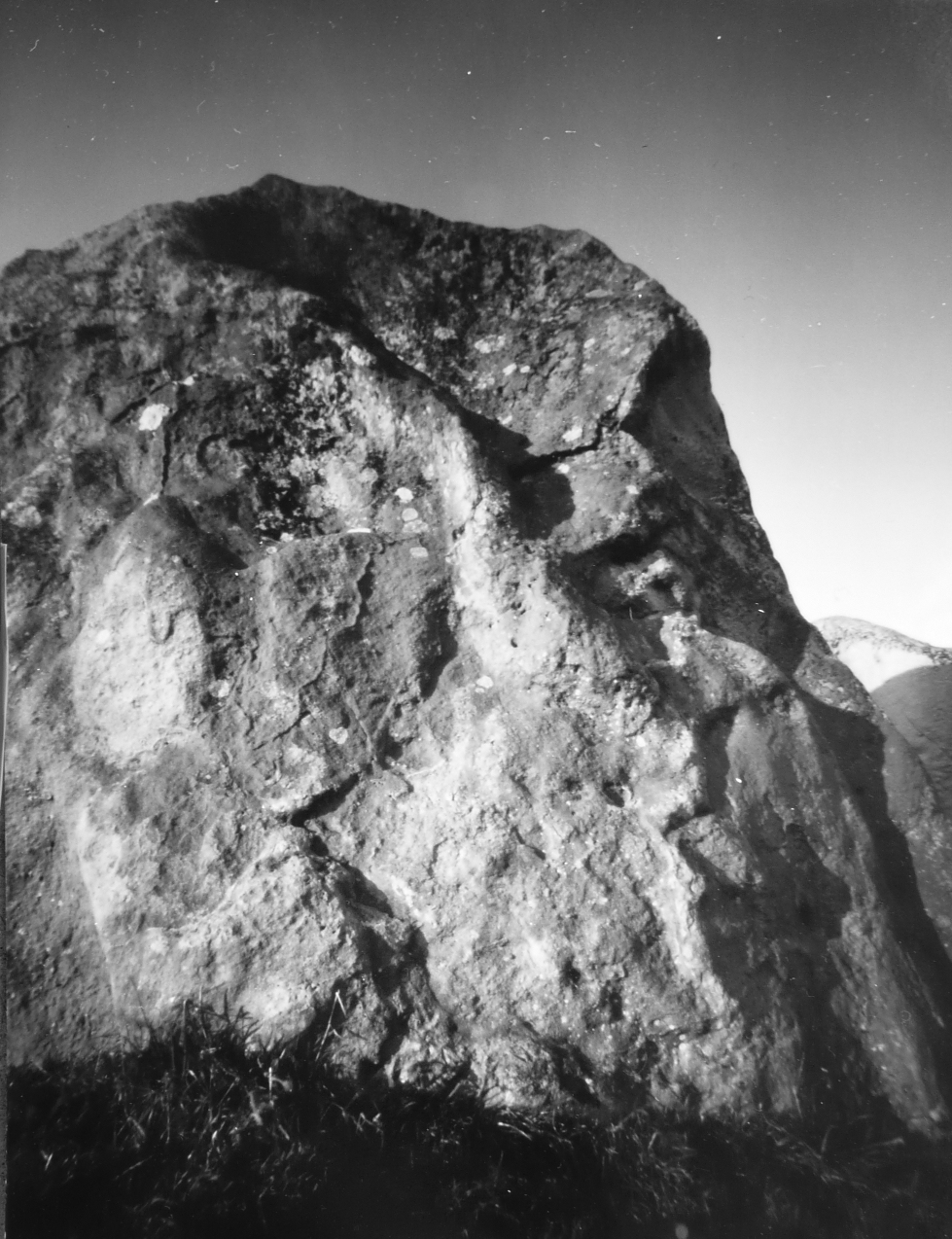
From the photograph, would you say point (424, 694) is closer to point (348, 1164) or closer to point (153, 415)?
point (348, 1164)

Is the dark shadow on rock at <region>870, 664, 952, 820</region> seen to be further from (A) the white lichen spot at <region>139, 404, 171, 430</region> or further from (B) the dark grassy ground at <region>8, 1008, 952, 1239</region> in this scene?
(A) the white lichen spot at <region>139, 404, 171, 430</region>

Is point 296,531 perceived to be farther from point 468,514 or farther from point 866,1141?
point 866,1141

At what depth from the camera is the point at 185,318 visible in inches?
128

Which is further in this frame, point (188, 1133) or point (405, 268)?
point (405, 268)

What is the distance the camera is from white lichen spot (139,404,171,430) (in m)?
3.17

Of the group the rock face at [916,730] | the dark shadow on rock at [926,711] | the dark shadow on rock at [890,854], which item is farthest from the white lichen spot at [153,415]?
the dark shadow on rock at [926,711]

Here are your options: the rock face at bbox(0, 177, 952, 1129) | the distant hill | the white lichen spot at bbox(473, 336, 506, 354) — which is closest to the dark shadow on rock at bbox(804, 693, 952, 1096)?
the rock face at bbox(0, 177, 952, 1129)

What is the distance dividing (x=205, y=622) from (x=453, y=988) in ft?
5.28

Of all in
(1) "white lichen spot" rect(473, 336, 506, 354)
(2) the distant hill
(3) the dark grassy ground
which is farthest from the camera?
(2) the distant hill

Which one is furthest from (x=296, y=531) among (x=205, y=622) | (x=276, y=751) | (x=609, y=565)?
(x=609, y=565)

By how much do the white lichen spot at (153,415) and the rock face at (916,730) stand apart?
355 centimetres

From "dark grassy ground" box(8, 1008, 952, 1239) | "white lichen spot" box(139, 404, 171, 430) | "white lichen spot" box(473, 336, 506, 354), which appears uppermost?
"white lichen spot" box(473, 336, 506, 354)

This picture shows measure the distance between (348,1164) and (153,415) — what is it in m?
2.89

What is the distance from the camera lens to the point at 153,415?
10.4 ft
